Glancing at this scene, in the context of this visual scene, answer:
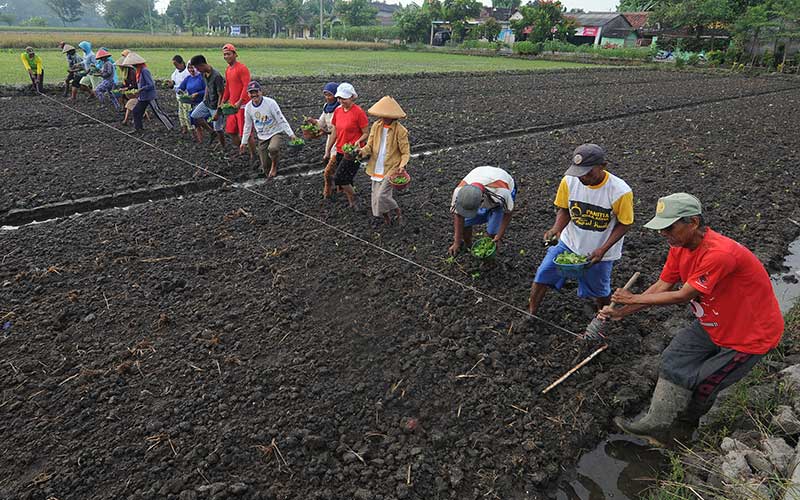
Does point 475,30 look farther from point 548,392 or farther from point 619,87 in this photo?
point 548,392

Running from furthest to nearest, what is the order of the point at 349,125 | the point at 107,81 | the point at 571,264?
the point at 107,81 → the point at 349,125 → the point at 571,264

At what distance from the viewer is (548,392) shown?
3.76 metres

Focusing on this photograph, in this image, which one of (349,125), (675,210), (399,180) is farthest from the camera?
(349,125)

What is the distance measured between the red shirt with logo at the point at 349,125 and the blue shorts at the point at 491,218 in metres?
2.13

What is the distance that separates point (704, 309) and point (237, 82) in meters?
7.66

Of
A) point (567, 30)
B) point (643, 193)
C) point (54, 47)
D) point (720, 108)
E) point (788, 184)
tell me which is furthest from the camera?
point (567, 30)

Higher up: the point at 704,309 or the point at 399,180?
the point at 399,180

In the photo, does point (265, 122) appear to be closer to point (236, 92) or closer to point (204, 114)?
point (236, 92)

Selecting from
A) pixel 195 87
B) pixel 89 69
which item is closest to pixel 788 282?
pixel 195 87

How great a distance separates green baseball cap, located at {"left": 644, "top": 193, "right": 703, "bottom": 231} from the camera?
2.84m

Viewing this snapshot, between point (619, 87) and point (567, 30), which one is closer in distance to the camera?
point (619, 87)

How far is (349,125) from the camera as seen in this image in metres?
6.30

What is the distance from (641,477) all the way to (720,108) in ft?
57.2

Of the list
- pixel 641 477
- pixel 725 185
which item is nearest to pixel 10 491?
pixel 641 477
